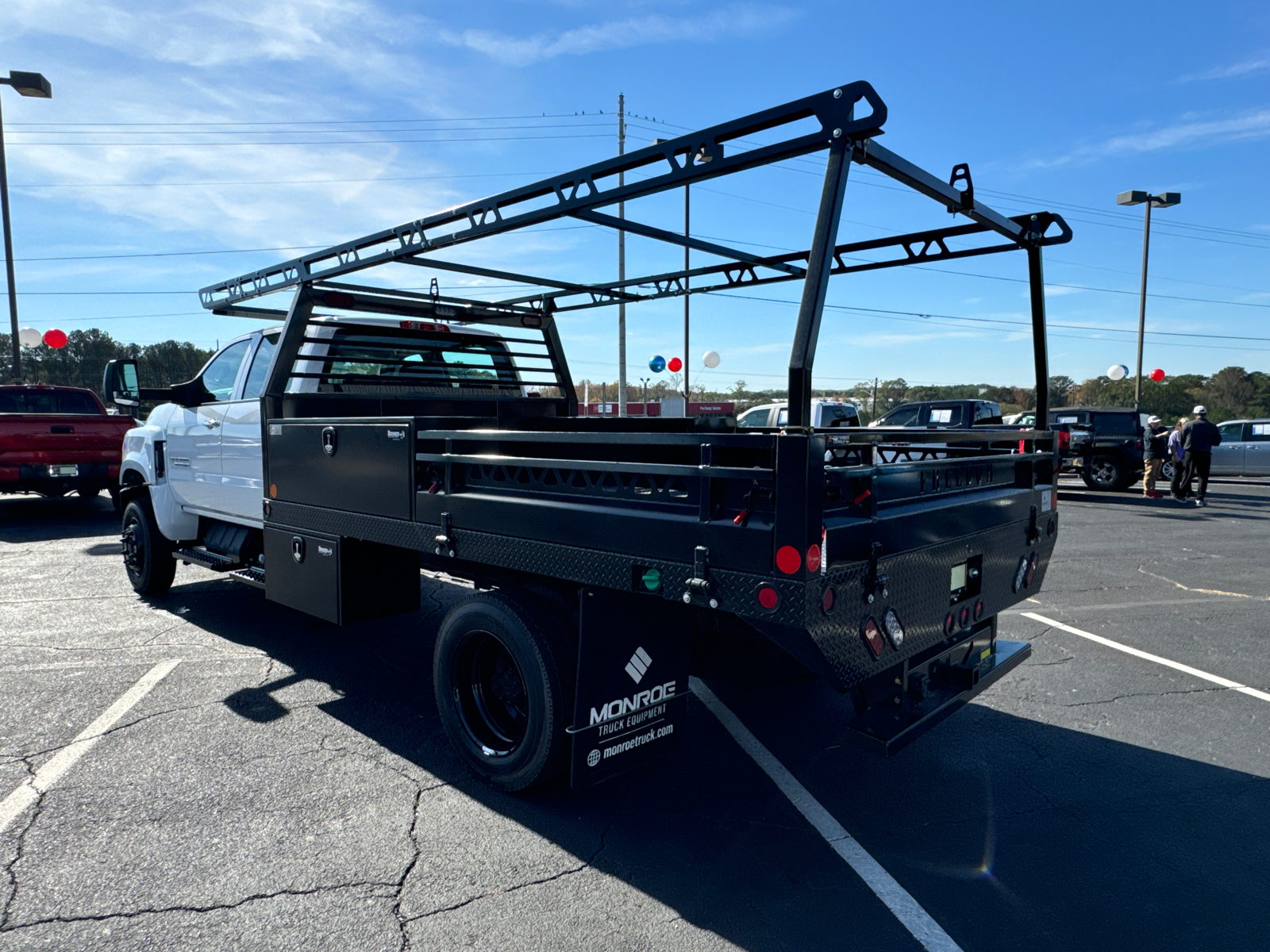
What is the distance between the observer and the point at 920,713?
3115mm

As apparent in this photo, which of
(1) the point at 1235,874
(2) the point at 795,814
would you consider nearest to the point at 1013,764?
(1) the point at 1235,874

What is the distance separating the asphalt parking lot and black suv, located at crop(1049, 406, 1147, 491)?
1210 cm

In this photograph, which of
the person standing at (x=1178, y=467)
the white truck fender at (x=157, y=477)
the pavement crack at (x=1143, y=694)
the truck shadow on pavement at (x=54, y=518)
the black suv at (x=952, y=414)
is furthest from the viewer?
the black suv at (x=952, y=414)

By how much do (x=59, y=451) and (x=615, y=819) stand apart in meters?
11.4

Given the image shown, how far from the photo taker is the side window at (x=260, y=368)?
5.21 m

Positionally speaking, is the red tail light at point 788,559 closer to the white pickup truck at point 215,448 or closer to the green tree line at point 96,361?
the white pickup truck at point 215,448

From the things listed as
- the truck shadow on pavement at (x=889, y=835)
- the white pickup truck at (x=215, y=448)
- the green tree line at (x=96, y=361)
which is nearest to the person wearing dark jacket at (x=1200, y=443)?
the truck shadow on pavement at (x=889, y=835)

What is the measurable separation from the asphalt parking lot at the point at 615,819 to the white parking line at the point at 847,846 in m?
0.05

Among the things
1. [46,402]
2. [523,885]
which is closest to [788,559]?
[523,885]

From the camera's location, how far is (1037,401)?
14.3 feet

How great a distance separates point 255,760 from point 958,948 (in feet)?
9.88

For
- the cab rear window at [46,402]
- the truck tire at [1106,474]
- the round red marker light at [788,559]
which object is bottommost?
the truck tire at [1106,474]

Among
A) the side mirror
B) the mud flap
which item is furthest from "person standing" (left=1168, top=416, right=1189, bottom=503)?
the side mirror

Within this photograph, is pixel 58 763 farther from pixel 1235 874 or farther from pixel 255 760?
pixel 1235 874
